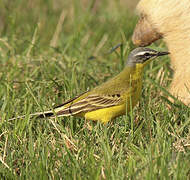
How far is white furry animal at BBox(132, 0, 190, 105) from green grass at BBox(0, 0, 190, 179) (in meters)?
0.17

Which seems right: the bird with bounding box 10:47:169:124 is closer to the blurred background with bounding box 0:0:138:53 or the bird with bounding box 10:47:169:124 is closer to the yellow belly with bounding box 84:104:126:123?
the yellow belly with bounding box 84:104:126:123

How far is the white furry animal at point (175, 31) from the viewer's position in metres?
4.14

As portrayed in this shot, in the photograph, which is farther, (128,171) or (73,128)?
(73,128)

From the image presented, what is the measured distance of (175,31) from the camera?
4.24m

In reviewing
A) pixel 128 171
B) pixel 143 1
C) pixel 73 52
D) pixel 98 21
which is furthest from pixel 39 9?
pixel 128 171

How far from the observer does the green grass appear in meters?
2.86

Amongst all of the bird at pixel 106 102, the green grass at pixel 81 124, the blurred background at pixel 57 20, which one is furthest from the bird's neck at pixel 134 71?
the blurred background at pixel 57 20

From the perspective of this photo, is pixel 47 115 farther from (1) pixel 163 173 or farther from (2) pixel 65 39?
(2) pixel 65 39

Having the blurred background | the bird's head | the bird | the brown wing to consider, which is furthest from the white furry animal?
the blurred background

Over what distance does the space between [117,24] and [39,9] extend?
143 centimetres

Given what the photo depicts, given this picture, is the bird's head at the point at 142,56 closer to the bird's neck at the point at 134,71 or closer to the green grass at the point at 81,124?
the bird's neck at the point at 134,71

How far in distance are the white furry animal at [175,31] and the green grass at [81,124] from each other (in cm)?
17

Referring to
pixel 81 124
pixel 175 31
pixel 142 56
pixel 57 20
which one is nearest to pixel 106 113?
pixel 81 124

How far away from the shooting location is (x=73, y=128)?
386cm
